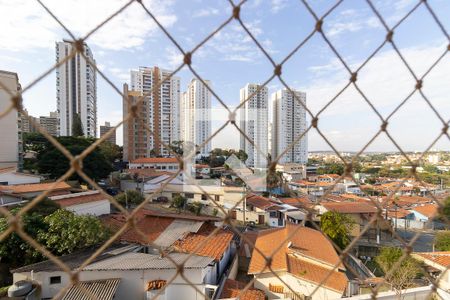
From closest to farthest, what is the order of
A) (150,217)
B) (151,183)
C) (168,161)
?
(150,217)
(151,183)
(168,161)

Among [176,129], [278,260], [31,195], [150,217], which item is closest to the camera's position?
[278,260]

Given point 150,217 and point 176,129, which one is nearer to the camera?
point 150,217

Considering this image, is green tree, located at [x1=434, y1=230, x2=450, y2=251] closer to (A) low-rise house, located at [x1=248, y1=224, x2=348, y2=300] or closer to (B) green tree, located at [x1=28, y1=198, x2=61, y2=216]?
(A) low-rise house, located at [x1=248, y1=224, x2=348, y2=300]

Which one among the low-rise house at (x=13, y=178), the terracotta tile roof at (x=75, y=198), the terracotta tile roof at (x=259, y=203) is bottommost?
the terracotta tile roof at (x=259, y=203)

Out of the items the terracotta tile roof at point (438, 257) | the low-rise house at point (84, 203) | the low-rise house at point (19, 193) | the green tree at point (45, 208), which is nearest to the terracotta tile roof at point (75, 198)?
the low-rise house at point (84, 203)

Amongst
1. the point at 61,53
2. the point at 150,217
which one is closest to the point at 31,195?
the point at 150,217

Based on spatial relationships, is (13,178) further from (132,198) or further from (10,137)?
(132,198)

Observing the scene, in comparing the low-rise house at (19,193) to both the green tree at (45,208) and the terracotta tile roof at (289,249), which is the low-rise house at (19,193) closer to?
the green tree at (45,208)

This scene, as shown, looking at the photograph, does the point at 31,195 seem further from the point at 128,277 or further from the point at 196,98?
the point at 196,98
